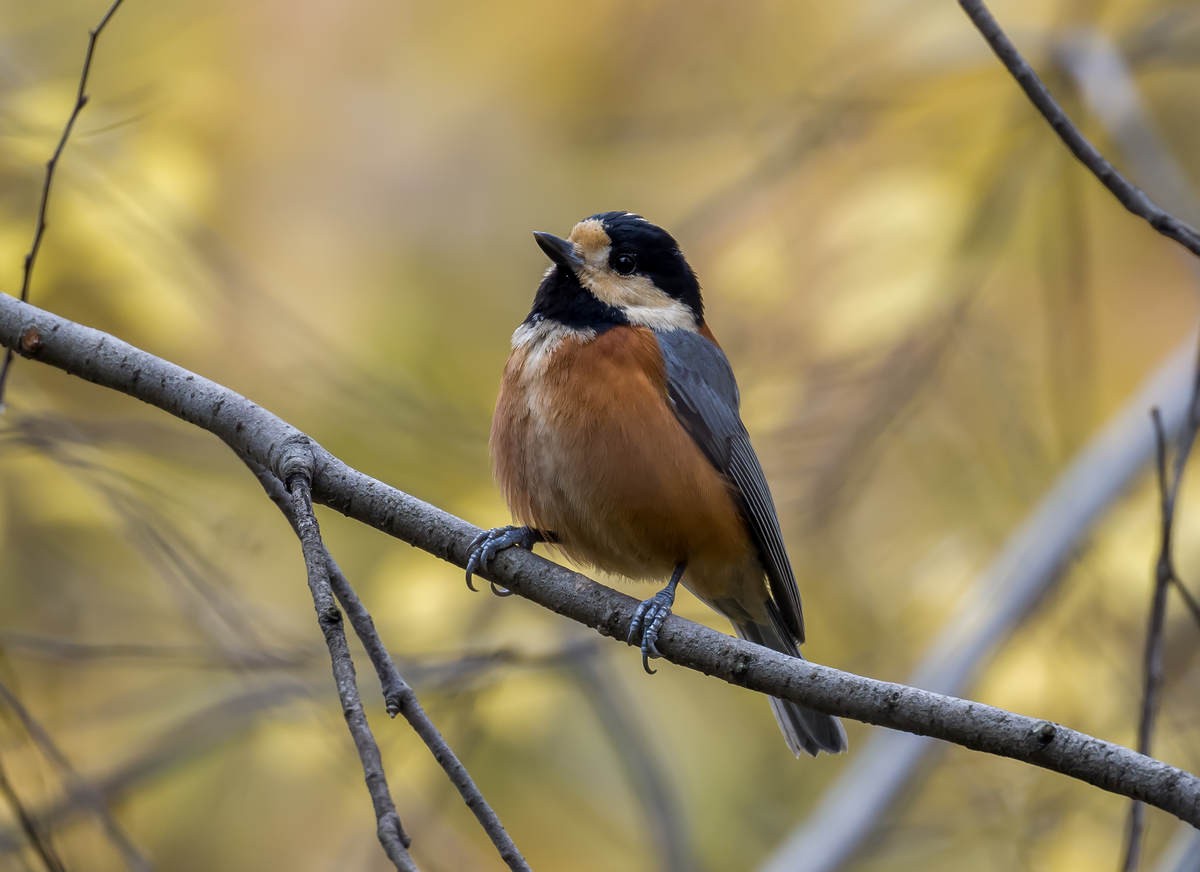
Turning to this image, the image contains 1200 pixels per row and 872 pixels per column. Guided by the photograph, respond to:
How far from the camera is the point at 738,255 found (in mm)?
6773

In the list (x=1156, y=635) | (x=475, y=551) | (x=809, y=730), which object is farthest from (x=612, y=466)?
(x=1156, y=635)

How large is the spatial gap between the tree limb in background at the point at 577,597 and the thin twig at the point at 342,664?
0.27ft

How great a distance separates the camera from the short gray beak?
4.61 m

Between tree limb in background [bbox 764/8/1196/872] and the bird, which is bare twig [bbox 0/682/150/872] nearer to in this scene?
the bird

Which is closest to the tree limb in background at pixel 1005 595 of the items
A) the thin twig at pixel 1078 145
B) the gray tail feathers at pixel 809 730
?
the gray tail feathers at pixel 809 730

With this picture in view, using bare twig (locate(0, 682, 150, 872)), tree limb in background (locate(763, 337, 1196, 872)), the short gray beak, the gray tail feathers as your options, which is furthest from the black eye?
bare twig (locate(0, 682, 150, 872))

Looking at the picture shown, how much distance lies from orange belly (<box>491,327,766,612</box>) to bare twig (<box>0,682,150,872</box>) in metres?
1.63

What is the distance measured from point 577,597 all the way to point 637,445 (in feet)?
2.79

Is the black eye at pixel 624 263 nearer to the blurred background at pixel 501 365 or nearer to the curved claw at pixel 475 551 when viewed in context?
the blurred background at pixel 501 365

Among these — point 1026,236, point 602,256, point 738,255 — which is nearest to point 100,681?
point 602,256

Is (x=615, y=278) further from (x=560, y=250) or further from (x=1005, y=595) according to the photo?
(x=1005, y=595)

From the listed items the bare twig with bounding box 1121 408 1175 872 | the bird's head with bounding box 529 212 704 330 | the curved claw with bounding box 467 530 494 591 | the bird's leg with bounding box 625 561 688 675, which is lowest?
the bare twig with bounding box 1121 408 1175 872

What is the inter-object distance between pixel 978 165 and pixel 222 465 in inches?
169

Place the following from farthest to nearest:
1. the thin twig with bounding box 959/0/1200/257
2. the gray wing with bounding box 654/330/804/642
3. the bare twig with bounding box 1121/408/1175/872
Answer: the gray wing with bounding box 654/330/804/642
the bare twig with bounding box 1121/408/1175/872
the thin twig with bounding box 959/0/1200/257
